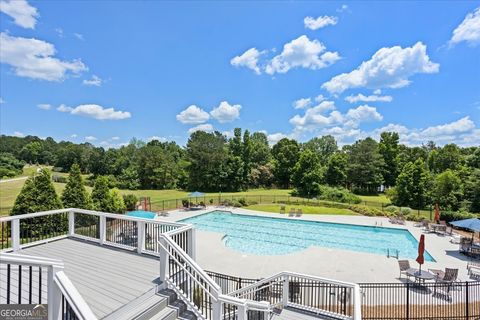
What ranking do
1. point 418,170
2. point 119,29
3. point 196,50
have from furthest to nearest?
point 418,170
point 196,50
point 119,29

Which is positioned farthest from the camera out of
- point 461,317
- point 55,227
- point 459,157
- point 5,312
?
point 459,157

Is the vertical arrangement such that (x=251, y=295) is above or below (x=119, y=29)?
below

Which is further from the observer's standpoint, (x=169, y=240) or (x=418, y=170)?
(x=418, y=170)

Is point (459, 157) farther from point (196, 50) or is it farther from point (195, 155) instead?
point (196, 50)

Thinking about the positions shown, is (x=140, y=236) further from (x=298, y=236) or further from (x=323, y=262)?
(x=298, y=236)

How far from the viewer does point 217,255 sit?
43.0 feet

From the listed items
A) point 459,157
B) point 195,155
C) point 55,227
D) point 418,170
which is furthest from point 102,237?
point 459,157

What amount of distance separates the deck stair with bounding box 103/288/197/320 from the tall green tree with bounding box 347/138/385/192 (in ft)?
137

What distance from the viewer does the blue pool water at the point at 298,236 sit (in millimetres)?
15710

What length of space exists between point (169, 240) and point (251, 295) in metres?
3.36

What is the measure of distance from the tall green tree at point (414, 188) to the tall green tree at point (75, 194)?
30.3 metres

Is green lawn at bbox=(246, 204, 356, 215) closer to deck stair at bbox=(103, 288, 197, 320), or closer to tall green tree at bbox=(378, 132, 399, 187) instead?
deck stair at bbox=(103, 288, 197, 320)

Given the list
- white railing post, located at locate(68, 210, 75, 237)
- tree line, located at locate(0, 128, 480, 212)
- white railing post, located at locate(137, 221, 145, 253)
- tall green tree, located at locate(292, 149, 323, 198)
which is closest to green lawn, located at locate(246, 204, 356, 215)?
tree line, located at locate(0, 128, 480, 212)

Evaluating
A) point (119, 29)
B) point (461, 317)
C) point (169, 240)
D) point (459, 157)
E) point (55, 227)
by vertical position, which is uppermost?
point (119, 29)
